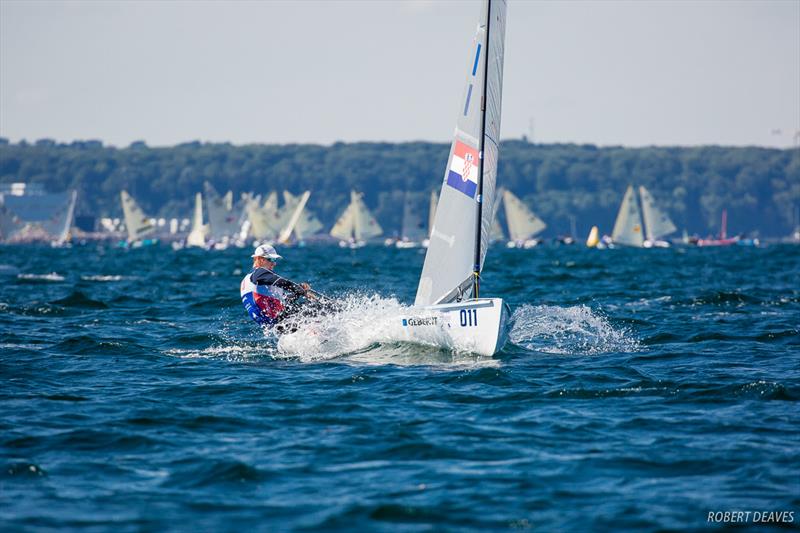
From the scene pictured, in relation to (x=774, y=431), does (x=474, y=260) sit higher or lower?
higher

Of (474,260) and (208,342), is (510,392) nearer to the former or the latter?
(474,260)

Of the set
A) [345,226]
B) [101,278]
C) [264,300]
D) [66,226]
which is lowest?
[101,278]

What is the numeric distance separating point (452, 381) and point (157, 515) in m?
5.67

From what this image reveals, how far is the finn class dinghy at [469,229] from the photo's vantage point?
1472cm

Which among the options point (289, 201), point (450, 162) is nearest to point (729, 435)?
point (450, 162)

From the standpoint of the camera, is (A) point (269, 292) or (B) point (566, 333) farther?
(B) point (566, 333)

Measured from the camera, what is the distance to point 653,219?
10456cm

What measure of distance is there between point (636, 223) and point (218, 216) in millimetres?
42933

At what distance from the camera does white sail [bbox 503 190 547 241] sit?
112m

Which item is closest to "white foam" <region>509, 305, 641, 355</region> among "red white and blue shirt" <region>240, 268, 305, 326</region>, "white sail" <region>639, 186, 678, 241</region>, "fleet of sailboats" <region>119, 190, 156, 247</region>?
"red white and blue shirt" <region>240, 268, 305, 326</region>

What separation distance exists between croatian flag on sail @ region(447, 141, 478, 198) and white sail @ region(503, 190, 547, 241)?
3763 inches

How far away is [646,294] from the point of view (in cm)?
2852

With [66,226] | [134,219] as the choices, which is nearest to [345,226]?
[134,219]

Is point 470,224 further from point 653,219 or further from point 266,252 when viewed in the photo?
point 653,219
